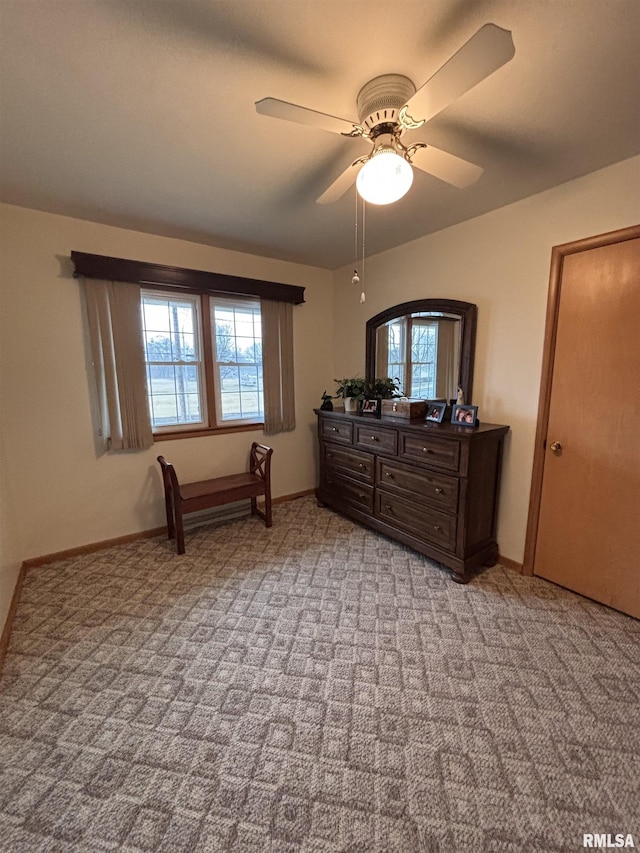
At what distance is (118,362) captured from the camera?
2764mm

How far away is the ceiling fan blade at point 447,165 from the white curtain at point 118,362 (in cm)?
228

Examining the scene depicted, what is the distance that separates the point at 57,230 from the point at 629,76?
3.28 metres

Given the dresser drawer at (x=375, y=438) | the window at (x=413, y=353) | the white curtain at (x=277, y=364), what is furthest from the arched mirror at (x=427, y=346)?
the white curtain at (x=277, y=364)

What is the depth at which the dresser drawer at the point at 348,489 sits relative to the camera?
9.98ft

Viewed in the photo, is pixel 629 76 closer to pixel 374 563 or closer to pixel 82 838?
pixel 374 563

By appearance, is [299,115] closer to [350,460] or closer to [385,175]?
[385,175]

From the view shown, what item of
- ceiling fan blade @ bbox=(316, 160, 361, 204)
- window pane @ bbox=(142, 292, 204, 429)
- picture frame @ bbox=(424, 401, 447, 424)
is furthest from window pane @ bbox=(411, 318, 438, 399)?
window pane @ bbox=(142, 292, 204, 429)

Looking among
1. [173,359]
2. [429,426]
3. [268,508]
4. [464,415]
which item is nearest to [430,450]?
[429,426]

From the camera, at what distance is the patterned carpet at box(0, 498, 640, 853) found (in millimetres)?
1119

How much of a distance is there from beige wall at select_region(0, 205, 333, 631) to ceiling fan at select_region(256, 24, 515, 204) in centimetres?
209

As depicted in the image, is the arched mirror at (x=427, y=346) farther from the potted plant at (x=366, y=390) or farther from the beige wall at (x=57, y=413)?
the beige wall at (x=57, y=413)

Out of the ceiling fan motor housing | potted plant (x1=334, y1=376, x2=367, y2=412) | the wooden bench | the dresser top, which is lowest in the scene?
the wooden bench

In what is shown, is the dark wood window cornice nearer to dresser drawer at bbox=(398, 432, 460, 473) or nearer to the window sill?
the window sill

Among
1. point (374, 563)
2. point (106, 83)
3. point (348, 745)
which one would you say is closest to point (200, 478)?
Answer: point (374, 563)
